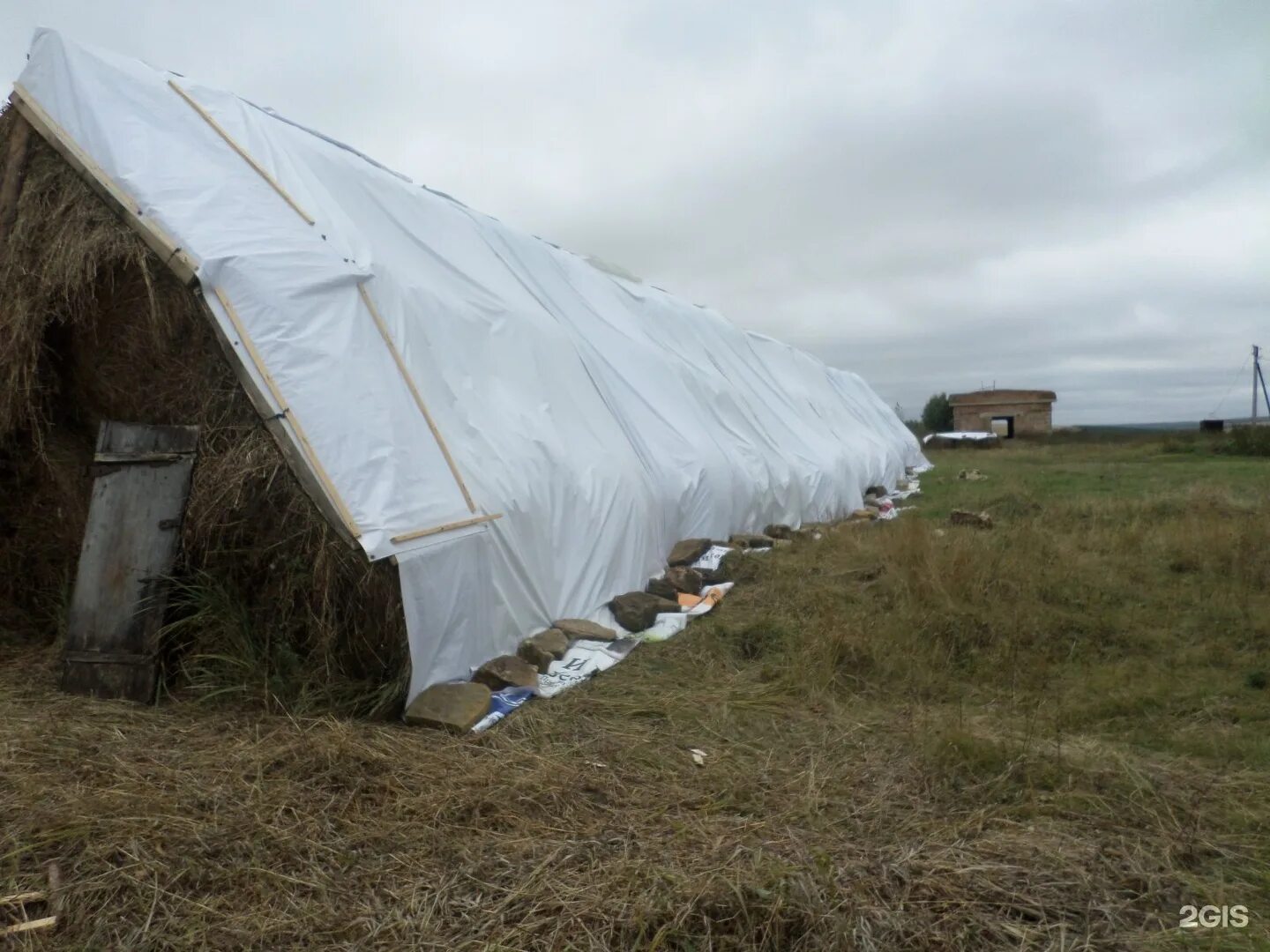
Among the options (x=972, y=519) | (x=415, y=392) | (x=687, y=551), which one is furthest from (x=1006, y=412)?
(x=415, y=392)

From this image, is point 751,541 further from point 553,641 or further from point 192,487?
point 192,487

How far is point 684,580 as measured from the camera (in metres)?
7.15

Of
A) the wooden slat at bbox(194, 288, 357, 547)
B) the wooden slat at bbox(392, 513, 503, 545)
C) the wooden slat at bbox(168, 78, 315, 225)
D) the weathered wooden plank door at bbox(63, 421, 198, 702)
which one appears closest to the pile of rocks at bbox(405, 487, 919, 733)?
the wooden slat at bbox(392, 513, 503, 545)

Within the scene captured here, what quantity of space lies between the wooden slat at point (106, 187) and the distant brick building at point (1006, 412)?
40.4m

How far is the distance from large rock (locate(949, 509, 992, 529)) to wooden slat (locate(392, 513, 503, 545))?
20.8 feet

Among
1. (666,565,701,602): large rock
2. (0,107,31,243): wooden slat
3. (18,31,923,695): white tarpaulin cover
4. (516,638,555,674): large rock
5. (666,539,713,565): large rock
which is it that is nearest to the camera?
(18,31,923,695): white tarpaulin cover

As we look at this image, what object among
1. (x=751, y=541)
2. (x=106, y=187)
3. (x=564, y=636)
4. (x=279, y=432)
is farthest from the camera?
(x=751, y=541)

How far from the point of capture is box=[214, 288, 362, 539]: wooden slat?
177 inches

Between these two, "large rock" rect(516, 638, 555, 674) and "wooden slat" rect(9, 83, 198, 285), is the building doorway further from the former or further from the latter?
"wooden slat" rect(9, 83, 198, 285)

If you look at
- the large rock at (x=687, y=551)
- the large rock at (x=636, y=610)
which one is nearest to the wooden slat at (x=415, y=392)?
the large rock at (x=636, y=610)

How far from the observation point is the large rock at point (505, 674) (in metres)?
4.82

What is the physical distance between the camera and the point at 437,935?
260 cm

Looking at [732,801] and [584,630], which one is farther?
[584,630]

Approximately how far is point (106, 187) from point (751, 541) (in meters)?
6.15
